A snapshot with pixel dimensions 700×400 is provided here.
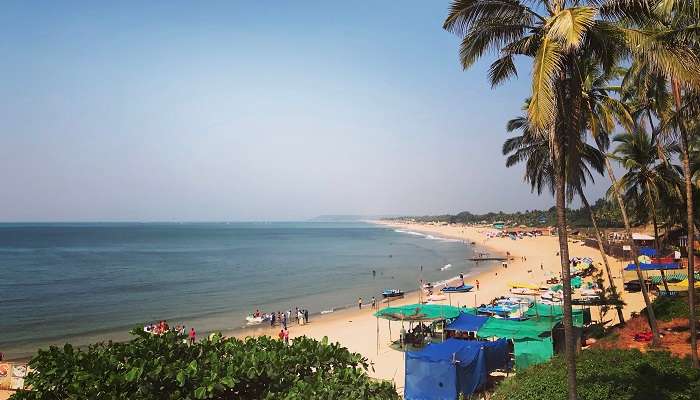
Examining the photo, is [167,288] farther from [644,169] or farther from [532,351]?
[644,169]

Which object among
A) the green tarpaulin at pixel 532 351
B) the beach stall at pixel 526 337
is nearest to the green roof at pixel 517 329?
the beach stall at pixel 526 337

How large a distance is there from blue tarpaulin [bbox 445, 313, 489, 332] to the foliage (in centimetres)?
732

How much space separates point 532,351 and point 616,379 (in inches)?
228

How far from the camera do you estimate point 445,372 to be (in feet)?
45.7

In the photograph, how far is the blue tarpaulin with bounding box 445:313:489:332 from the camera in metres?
19.2

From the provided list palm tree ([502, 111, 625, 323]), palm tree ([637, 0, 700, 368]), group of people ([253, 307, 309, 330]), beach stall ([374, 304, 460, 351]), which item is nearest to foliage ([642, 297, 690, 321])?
palm tree ([502, 111, 625, 323])

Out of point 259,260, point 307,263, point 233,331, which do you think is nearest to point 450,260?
point 307,263

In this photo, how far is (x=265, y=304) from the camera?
41.4 metres

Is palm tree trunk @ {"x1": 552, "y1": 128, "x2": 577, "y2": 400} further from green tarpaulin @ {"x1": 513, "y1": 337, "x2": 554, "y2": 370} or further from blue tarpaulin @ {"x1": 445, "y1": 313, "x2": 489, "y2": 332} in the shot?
blue tarpaulin @ {"x1": 445, "y1": 313, "x2": 489, "y2": 332}

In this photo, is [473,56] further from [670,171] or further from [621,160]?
[670,171]

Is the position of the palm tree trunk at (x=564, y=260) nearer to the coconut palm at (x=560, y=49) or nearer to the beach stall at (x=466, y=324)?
the coconut palm at (x=560, y=49)

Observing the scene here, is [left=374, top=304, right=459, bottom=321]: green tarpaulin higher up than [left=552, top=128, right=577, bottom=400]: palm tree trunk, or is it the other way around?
[left=552, top=128, right=577, bottom=400]: palm tree trunk

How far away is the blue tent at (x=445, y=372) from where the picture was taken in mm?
13875

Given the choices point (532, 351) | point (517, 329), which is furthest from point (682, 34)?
point (517, 329)
